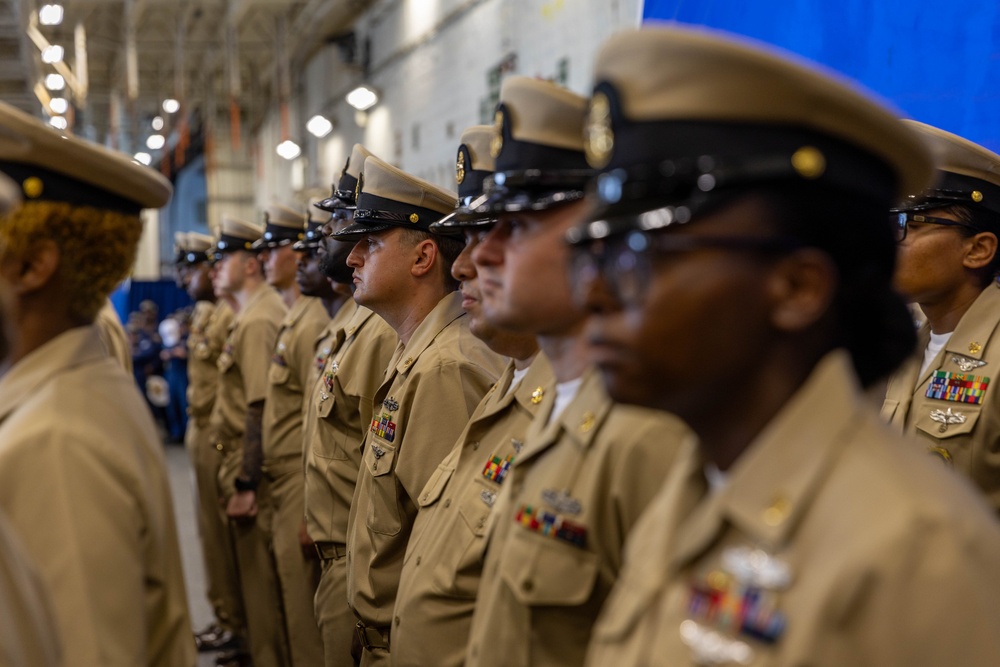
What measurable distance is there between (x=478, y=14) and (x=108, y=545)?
9.50 meters

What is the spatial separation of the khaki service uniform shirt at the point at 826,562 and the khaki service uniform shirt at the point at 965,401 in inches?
66.7

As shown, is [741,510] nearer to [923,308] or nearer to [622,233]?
[622,233]

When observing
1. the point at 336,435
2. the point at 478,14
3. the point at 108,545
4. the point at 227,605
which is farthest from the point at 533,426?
the point at 478,14

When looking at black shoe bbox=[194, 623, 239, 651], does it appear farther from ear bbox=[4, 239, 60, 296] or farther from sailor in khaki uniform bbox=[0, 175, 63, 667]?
sailor in khaki uniform bbox=[0, 175, 63, 667]

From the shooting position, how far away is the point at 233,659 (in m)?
5.60

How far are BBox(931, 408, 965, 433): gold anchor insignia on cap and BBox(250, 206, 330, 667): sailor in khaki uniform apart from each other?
2.49 m

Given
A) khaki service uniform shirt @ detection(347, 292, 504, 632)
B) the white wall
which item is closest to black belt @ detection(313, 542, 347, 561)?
khaki service uniform shirt @ detection(347, 292, 504, 632)

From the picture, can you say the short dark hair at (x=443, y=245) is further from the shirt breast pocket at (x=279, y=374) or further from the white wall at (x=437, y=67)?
the white wall at (x=437, y=67)

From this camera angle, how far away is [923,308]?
10.1 feet

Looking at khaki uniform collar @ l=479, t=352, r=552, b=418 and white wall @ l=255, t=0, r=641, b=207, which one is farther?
A: white wall @ l=255, t=0, r=641, b=207

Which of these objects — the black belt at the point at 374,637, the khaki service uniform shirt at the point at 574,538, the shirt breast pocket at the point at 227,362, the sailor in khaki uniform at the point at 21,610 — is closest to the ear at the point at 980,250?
the khaki service uniform shirt at the point at 574,538

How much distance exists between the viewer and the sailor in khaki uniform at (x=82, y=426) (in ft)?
5.26

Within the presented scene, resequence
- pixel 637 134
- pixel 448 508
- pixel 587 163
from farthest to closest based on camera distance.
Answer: pixel 448 508 < pixel 587 163 < pixel 637 134

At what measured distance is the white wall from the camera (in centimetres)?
834
